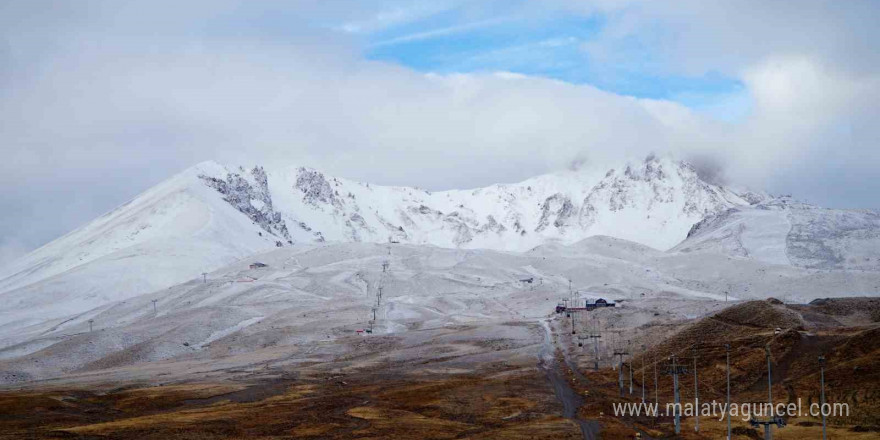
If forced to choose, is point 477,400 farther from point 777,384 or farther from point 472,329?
point 472,329

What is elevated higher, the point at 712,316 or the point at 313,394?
the point at 712,316

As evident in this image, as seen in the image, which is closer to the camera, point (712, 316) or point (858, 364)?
point (858, 364)

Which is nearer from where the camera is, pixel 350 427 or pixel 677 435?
pixel 677 435

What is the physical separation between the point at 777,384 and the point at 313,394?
2091 inches

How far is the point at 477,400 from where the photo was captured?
95062mm

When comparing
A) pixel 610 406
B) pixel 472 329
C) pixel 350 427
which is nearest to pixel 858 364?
pixel 610 406

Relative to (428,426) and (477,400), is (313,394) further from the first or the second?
(428,426)

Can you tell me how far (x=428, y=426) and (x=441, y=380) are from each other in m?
34.6

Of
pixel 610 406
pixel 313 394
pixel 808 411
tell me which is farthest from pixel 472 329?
pixel 808 411

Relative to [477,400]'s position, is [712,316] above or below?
above

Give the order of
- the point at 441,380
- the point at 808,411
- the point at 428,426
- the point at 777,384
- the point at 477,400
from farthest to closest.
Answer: the point at 441,380, the point at 477,400, the point at 777,384, the point at 428,426, the point at 808,411

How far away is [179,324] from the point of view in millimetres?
187000

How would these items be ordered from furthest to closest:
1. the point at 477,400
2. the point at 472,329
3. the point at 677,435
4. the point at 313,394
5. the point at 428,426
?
the point at 472,329
the point at 313,394
the point at 477,400
the point at 428,426
the point at 677,435

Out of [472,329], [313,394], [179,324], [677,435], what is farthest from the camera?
[179,324]
